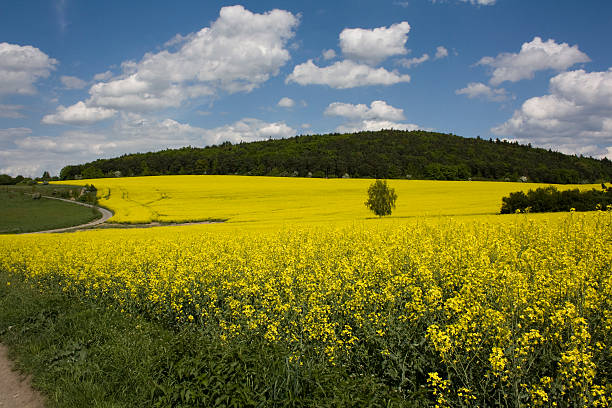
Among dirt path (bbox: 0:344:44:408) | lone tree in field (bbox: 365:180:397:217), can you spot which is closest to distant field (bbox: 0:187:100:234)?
lone tree in field (bbox: 365:180:397:217)

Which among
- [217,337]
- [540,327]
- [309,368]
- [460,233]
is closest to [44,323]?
[217,337]

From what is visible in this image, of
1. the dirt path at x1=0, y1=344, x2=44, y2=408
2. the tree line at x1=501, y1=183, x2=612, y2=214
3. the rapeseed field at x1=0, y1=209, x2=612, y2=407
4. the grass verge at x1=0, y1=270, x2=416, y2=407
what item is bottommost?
the dirt path at x1=0, y1=344, x2=44, y2=408

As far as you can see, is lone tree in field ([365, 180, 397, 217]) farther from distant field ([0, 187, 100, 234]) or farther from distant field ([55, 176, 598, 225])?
distant field ([0, 187, 100, 234])

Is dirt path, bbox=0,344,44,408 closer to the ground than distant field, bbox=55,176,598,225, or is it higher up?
closer to the ground

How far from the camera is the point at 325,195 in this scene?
47.5m

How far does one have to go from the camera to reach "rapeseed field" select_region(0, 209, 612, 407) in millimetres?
3676

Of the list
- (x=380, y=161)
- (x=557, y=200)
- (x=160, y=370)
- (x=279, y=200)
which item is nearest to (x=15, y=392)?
(x=160, y=370)

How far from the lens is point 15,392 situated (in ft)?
17.4

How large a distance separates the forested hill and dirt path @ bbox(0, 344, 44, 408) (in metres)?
66.2

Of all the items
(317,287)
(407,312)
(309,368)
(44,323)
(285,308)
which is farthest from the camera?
(44,323)

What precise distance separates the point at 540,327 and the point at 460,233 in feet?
23.6

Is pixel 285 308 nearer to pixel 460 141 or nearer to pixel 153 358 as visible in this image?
pixel 153 358

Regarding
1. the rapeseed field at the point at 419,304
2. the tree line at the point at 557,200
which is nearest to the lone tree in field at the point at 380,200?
the tree line at the point at 557,200

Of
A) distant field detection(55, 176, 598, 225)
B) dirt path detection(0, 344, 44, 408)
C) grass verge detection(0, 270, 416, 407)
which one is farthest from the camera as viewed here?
distant field detection(55, 176, 598, 225)
